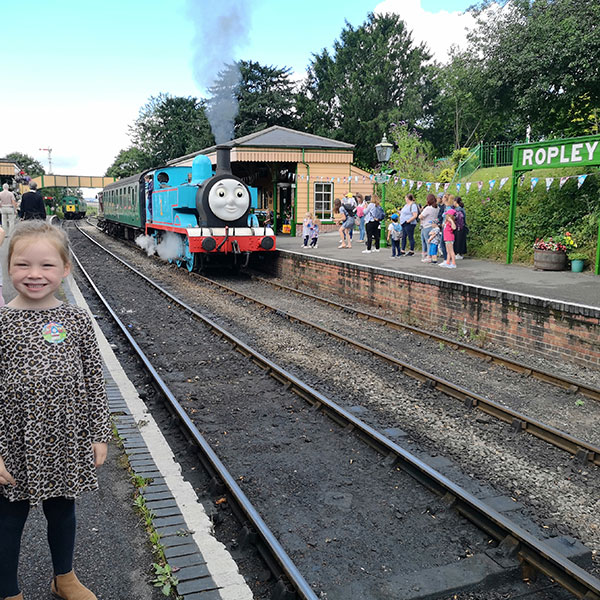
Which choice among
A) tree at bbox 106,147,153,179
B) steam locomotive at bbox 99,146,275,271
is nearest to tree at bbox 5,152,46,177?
tree at bbox 106,147,153,179

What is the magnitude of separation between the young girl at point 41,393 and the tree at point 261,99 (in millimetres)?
39021

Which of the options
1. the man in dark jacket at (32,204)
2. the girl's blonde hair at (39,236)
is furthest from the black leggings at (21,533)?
the man in dark jacket at (32,204)

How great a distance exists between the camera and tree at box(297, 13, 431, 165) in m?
44.7

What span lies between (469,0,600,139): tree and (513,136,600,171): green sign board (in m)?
5.07

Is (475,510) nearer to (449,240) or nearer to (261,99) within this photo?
(449,240)

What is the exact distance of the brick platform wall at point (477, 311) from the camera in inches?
282

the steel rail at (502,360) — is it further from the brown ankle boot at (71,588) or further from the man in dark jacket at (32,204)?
the man in dark jacket at (32,204)

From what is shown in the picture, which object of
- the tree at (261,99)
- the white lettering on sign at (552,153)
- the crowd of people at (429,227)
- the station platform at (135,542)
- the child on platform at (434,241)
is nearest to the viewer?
the station platform at (135,542)

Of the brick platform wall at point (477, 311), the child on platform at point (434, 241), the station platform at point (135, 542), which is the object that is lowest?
the station platform at point (135, 542)

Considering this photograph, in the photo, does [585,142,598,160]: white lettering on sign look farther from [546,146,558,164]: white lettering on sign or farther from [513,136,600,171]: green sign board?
[546,146,558,164]: white lettering on sign

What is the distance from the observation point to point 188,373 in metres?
6.88

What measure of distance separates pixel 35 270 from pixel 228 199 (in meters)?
12.2

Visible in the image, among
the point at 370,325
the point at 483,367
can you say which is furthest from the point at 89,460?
the point at 370,325

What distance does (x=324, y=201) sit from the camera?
23.6 m
